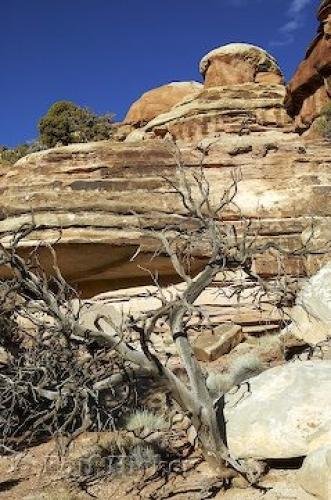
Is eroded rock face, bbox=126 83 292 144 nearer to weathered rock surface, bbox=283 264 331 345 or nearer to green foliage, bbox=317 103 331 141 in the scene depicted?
green foliage, bbox=317 103 331 141

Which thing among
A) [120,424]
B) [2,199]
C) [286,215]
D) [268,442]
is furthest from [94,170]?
[268,442]

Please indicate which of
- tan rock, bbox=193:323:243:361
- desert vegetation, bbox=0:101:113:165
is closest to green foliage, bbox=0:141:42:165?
desert vegetation, bbox=0:101:113:165

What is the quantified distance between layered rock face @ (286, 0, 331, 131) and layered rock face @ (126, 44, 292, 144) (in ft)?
1.89

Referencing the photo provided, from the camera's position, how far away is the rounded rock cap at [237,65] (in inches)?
1096

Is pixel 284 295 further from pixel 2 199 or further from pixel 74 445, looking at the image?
pixel 2 199

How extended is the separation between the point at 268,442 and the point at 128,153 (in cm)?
939

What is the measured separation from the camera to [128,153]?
47.8ft

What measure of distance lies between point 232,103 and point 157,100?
1239cm

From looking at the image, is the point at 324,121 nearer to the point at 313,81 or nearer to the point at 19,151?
the point at 313,81


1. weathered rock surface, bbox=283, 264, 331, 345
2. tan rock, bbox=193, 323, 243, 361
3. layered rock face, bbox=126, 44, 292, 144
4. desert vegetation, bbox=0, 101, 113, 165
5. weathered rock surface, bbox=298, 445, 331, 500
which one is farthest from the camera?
desert vegetation, bbox=0, 101, 113, 165

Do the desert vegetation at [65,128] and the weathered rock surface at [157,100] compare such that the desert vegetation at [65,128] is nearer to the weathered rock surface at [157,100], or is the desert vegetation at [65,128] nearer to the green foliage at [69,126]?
the green foliage at [69,126]

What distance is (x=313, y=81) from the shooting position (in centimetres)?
2239

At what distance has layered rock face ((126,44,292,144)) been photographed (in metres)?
22.2

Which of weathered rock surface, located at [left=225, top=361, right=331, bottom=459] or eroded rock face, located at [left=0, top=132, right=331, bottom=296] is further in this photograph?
eroded rock face, located at [left=0, top=132, right=331, bottom=296]
